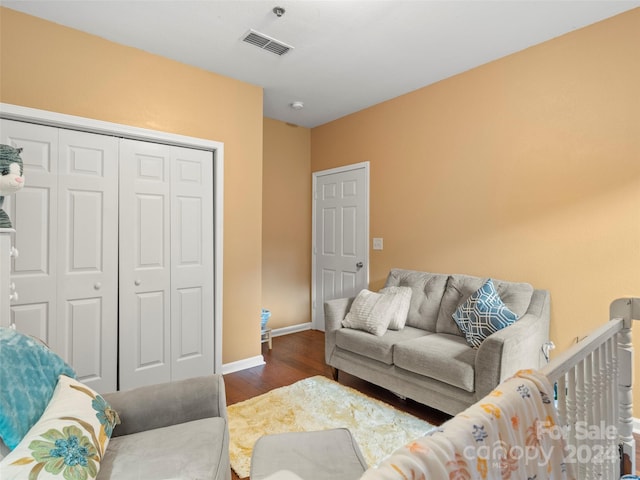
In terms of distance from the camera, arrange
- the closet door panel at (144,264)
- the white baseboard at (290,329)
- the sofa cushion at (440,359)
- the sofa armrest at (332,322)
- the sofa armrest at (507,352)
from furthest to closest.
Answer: the white baseboard at (290,329) → the sofa armrest at (332,322) → the closet door panel at (144,264) → the sofa cushion at (440,359) → the sofa armrest at (507,352)

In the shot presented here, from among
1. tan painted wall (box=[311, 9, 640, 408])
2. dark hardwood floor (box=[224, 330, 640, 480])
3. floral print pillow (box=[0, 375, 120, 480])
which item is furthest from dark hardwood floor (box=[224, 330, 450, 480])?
tan painted wall (box=[311, 9, 640, 408])

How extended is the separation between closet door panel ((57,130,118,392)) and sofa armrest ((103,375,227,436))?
46.6 inches

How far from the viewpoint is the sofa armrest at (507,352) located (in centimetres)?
194

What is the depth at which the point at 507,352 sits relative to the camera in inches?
76.9

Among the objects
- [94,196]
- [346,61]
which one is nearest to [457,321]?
[346,61]

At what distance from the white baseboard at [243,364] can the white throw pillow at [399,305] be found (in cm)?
133

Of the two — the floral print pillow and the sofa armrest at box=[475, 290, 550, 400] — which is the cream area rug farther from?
the floral print pillow

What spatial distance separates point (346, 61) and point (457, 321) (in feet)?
7.37

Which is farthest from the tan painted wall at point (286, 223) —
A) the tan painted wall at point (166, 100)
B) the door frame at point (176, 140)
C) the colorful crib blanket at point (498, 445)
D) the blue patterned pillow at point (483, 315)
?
the colorful crib blanket at point (498, 445)

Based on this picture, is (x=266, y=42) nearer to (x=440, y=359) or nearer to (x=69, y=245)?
(x=69, y=245)

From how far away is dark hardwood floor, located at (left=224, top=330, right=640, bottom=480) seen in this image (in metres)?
2.44

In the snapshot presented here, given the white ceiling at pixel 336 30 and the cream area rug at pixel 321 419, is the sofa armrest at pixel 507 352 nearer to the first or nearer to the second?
the cream area rug at pixel 321 419

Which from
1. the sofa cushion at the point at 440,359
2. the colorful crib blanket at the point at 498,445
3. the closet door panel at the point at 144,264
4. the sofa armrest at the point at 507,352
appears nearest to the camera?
the colorful crib blanket at the point at 498,445

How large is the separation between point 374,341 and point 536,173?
69.3 inches
